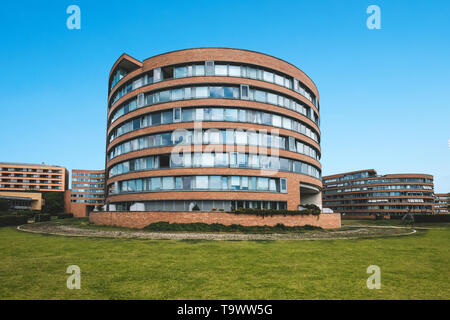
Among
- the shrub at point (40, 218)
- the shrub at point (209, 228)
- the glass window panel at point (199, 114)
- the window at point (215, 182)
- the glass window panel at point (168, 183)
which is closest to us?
the shrub at point (209, 228)

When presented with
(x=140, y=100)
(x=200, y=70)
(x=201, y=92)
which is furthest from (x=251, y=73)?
(x=140, y=100)

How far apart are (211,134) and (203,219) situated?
9.59 meters

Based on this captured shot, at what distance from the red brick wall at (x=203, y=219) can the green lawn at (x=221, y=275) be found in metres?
13.8

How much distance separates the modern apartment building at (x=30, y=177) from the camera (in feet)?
358

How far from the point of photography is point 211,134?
31.4 meters

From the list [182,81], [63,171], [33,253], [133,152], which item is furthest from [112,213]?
[63,171]

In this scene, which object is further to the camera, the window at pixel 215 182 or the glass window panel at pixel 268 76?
the glass window panel at pixel 268 76

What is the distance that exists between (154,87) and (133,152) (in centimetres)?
836

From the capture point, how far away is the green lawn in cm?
663

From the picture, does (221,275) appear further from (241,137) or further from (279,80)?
(279,80)

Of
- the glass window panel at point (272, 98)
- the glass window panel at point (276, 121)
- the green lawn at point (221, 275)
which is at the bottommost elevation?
the green lawn at point (221, 275)

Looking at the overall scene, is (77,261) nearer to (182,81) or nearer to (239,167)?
(239,167)

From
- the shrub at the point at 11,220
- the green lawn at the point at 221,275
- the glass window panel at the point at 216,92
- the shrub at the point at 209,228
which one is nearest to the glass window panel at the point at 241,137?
the glass window panel at the point at 216,92

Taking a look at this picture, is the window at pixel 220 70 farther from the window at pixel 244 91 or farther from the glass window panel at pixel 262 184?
the glass window panel at pixel 262 184
